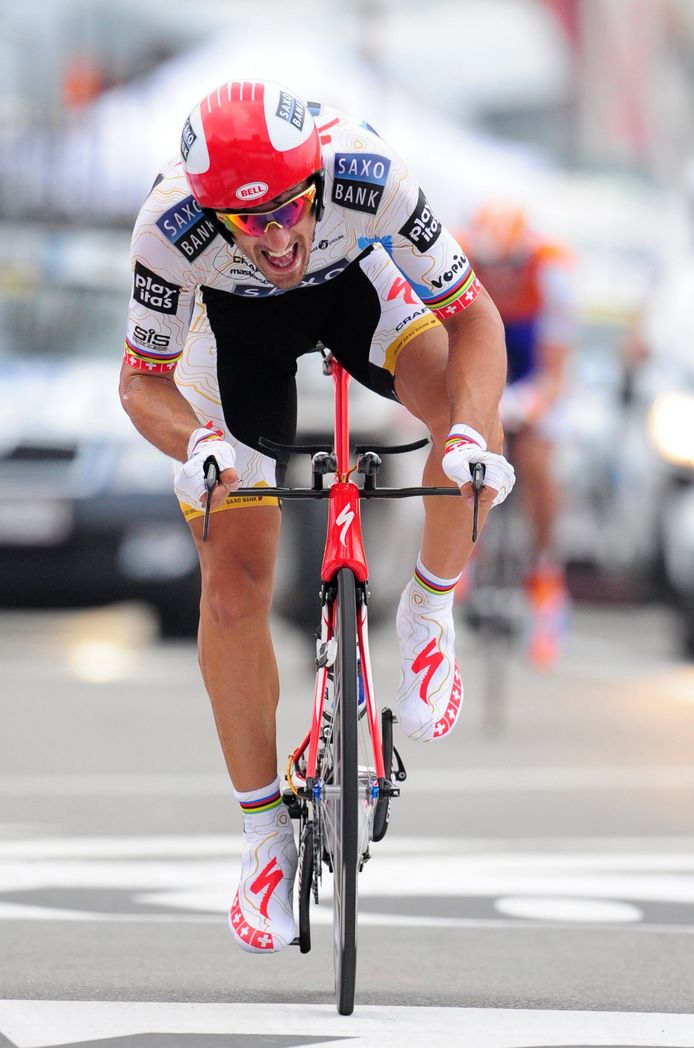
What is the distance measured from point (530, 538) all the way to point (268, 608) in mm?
5670

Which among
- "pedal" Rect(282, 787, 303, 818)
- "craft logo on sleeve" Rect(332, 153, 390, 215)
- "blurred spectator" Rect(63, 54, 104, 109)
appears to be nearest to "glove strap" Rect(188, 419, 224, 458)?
"craft logo on sleeve" Rect(332, 153, 390, 215)

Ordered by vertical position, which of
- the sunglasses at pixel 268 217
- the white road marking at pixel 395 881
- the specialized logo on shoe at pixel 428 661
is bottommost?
the white road marking at pixel 395 881

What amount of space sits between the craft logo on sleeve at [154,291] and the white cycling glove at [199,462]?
40cm

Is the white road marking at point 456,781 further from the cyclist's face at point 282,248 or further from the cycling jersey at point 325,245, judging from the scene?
the cyclist's face at point 282,248

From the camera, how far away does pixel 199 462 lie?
4.74 metres

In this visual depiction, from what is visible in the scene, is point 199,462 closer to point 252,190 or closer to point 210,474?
point 210,474

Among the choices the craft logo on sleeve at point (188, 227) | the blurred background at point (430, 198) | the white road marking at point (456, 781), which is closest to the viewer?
the craft logo on sleeve at point (188, 227)

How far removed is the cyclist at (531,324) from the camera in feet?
35.9

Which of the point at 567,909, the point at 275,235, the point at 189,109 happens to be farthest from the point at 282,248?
the point at 189,109

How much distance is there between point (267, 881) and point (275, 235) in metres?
1.49

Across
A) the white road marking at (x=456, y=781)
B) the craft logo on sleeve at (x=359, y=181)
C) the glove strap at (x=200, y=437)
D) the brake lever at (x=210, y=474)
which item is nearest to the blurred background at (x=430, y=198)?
the white road marking at (x=456, y=781)

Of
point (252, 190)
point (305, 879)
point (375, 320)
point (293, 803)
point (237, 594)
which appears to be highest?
point (252, 190)

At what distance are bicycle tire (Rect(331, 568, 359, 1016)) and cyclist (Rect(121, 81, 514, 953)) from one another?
0.38 metres

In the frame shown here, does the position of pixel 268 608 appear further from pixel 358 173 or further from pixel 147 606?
pixel 147 606
